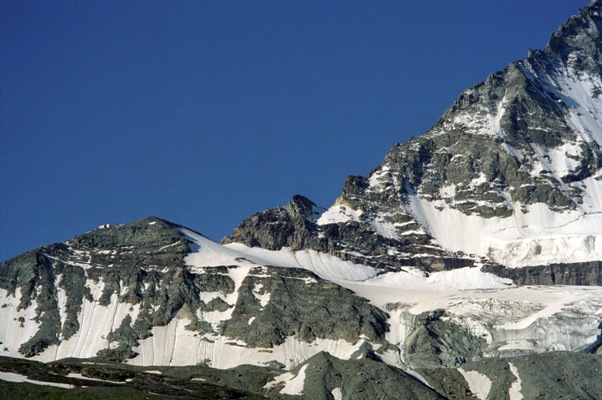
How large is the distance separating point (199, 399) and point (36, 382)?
30092mm

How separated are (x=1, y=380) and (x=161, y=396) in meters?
29.1

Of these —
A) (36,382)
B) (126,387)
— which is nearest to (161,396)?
(126,387)

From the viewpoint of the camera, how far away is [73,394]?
616 feet

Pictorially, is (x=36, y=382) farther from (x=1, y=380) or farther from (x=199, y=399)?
(x=199, y=399)

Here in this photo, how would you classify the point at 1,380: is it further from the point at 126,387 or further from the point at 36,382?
the point at 126,387

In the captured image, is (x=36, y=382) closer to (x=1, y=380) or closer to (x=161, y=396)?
(x=1, y=380)

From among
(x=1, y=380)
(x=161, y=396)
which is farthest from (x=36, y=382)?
(x=161, y=396)

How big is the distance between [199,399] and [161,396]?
863 centimetres

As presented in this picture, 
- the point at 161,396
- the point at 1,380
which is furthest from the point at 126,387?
the point at 1,380

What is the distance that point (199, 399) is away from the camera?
198750mm

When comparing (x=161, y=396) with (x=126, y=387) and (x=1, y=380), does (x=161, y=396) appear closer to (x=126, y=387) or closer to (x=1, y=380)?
(x=126, y=387)

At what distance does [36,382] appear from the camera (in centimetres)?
19612

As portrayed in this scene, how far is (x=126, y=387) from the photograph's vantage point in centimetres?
19762
